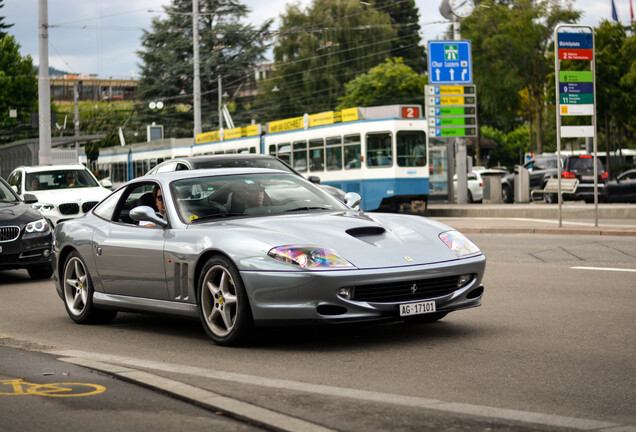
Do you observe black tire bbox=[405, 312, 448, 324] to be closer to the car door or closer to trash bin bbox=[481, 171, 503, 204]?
the car door

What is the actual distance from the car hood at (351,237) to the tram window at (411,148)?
23.1 metres

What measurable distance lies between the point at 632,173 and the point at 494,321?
27682mm

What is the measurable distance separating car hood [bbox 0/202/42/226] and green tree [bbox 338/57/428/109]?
54791mm

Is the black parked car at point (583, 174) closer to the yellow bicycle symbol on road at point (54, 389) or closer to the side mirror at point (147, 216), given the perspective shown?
the side mirror at point (147, 216)

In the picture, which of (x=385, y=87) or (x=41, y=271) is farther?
(x=385, y=87)

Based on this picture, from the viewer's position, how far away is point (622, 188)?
1345 inches

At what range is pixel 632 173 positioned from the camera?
34312mm

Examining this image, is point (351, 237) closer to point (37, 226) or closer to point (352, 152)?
point (37, 226)

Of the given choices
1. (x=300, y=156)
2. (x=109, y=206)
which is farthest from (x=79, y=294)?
(x=300, y=156)

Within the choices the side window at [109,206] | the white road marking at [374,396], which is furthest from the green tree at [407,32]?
the white road marking at [374,396]

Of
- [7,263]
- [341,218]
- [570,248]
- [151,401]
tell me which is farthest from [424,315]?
[570,248]

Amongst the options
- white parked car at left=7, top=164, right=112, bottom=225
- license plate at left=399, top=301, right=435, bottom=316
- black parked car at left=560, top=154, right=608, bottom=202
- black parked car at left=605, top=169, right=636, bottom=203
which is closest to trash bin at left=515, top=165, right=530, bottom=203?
black parked car at left=560, top=154, right=608, bottom=202

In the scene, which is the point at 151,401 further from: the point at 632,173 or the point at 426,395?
the point at 632,173

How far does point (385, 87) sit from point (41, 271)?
56.4 meters
